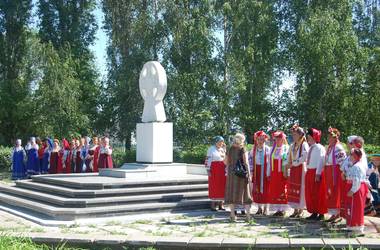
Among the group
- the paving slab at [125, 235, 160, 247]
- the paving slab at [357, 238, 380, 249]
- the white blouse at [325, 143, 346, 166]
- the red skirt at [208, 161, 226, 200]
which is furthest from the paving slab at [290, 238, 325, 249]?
the red skirt at [208, 161, 226, 200]

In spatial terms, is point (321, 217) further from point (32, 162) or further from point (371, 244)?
point (32, 162)

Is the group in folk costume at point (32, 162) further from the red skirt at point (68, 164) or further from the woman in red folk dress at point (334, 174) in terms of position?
the woman in red folk dress at point (334, 174)

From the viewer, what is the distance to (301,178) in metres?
9.66

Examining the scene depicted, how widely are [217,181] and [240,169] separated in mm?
1465

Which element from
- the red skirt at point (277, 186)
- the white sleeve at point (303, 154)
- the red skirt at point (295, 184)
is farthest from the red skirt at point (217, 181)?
the white sleeve at point (303, 154)

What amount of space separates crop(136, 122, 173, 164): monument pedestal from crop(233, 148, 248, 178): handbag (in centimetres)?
460

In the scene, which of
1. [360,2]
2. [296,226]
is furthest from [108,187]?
[360,2]

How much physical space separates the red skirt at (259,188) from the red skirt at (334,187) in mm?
1398

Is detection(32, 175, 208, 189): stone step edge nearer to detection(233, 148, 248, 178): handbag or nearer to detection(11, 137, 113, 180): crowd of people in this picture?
detection(233, 148, 248, 178): handbag

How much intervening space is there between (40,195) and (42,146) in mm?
8260

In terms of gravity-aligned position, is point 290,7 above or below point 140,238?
above

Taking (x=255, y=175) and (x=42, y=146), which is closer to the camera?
(x=255, y=175)

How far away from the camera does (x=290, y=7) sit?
27.4 metres

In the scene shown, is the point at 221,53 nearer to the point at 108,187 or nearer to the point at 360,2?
the point at 360,2
